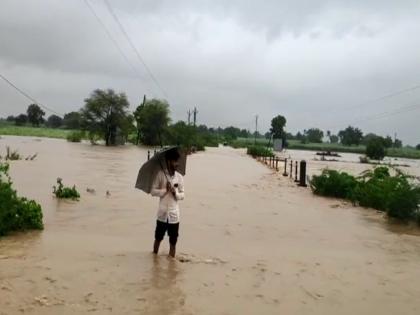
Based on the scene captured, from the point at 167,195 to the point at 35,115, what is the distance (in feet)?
493

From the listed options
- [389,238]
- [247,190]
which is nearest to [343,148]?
[247,190]

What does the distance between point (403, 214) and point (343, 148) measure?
131 meters

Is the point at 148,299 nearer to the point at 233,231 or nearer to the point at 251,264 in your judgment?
the point at 251,264

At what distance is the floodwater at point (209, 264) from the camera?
685 cm

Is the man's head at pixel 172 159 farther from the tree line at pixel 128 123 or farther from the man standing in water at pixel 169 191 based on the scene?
the tree line at pixel 128 123

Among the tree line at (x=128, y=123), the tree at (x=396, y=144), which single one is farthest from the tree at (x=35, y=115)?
the tree at (x=396, y=144)

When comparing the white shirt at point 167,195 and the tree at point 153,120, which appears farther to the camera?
the tree at point 153,120

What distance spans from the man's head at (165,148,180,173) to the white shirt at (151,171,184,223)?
14 centimetres

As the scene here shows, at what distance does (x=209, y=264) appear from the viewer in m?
9.07

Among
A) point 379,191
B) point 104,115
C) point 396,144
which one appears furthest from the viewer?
point 396,144

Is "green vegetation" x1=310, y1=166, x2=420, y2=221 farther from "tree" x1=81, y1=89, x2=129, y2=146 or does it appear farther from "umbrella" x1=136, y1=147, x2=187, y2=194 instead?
"tree" x1=81, y1=89, x2=129, y2=146

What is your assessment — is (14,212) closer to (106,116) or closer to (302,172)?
(302,172)

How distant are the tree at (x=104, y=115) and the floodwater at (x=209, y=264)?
67.7m

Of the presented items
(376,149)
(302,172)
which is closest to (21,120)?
(376,149)
